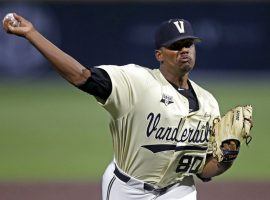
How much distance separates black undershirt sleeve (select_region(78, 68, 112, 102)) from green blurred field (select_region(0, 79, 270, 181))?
6.60 meters

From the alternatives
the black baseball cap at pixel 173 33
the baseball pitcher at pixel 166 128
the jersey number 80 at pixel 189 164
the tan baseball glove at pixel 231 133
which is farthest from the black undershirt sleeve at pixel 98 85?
the tan baseball glove at pixel 231 133

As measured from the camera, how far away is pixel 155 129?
5898mm

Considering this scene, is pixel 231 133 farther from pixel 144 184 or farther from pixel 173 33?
pixel 173 33

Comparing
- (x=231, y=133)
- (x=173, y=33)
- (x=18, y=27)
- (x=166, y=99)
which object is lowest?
(x=231, y=133)

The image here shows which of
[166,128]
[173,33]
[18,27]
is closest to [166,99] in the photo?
[166,128]

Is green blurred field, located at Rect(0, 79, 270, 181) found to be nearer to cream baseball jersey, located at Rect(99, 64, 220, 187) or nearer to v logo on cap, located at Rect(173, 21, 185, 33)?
cream baseball jersey, located at Rect(99, 64, 220, 187)

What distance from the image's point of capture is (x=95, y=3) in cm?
2064

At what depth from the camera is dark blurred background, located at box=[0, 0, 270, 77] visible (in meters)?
20.4

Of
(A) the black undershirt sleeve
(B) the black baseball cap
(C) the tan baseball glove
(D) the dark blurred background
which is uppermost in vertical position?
(B) the black baseball cap

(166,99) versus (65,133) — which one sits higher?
(166,99)

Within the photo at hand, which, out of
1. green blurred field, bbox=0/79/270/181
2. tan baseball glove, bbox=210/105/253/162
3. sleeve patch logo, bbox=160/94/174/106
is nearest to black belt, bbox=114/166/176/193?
tan baseball glove, bbox=210/105/253/162

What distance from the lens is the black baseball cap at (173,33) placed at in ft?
19.6

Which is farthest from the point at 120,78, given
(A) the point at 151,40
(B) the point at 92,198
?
(A) the point at 151,40

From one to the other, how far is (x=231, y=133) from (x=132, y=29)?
14820 millimetres
